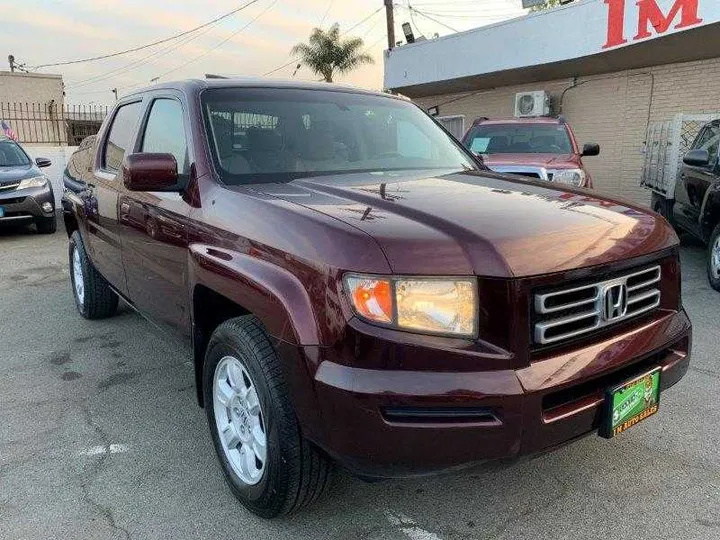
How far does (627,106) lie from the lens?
12.9m

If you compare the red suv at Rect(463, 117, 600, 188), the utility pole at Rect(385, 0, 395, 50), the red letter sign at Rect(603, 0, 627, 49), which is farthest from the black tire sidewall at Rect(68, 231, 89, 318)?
the utility pole at Rect(385, 0, 395, 50)

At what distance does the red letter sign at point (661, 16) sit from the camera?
30.6ft

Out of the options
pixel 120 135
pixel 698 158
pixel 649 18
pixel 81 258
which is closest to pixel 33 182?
pixel 81 258

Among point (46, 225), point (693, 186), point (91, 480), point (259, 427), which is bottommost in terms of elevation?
point (91, 480)

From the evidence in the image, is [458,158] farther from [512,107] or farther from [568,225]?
[512,107]

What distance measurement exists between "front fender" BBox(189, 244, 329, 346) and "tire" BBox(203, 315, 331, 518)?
14 cm

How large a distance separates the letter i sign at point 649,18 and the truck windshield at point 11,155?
1038 cm

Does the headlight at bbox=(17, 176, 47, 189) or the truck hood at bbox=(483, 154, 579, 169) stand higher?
the truck hood at bbox=(483, 154, 579, 169)

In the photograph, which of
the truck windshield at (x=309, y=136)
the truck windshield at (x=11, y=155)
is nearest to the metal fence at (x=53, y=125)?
the truck windshield at (x=11, y=155)

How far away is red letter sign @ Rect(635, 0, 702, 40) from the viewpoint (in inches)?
367

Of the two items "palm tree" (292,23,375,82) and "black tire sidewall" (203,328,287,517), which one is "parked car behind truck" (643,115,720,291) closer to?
"black tire sidewall" (203,328,287,517)

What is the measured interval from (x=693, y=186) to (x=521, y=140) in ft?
8.13

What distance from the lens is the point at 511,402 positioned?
1.93m

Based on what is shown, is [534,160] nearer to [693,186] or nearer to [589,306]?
[693,186]
